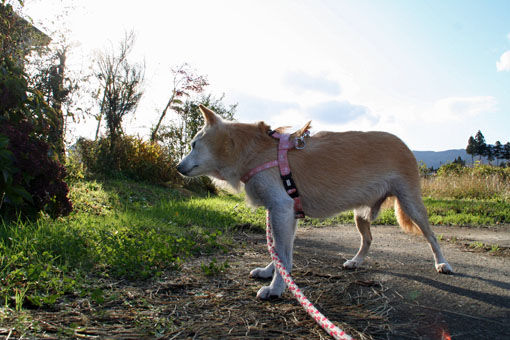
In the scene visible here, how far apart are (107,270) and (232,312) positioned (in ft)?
4.09

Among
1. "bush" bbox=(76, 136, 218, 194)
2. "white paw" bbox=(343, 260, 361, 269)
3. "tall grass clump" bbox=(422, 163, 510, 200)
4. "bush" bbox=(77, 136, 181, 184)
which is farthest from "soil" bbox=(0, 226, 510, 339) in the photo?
"tall grass clump" bbox=(422, 163, 510, 200)

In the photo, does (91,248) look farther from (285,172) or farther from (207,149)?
(285,172)

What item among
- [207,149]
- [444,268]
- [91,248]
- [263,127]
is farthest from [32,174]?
[444,268]

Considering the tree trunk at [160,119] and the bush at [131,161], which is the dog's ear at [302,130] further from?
the tree trunk at [160,119]

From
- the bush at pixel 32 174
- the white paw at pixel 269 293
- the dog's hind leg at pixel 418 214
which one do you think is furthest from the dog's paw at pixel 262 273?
the bush at pixel 32 174

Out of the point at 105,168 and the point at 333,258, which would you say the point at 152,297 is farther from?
the point at 105,168

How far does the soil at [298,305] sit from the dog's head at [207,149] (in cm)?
95

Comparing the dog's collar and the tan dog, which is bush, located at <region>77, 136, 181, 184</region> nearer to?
the tan dog

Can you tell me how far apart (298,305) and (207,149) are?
5.31 ft

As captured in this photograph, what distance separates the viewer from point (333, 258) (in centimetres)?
388

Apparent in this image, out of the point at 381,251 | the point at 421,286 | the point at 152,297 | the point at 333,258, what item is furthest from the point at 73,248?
the point at 381,251

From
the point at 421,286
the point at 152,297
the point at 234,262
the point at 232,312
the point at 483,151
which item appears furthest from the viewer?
the point at 483,151

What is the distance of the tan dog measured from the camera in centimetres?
294

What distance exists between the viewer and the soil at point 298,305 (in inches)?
76.5
